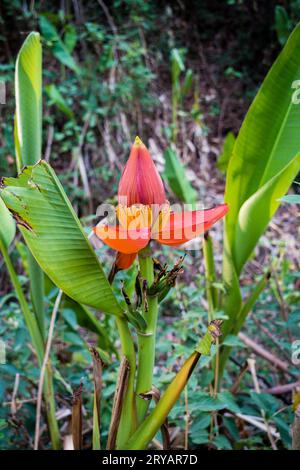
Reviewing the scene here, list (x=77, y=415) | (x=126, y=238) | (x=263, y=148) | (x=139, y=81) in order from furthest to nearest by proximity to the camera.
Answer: (x=139, y=81)
(x=263, y=148)
(x=77, y=415)
(x=126, y=238)

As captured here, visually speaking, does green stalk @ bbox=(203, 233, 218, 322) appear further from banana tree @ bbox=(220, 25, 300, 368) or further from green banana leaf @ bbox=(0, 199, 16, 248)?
green banana leaf @ bbox=(0, 199, 16, 248)

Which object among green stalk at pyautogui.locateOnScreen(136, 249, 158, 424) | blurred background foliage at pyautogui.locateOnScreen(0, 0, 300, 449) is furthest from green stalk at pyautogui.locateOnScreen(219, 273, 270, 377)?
blurred background foliage at pyautogui.locateOnScreen(0, 0, 300, 449)

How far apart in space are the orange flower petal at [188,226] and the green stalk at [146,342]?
0.04 m

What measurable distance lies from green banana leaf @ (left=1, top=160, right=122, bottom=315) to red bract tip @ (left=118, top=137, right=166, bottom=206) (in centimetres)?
7

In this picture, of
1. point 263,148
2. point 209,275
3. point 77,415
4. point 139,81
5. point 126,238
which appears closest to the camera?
point 126,238

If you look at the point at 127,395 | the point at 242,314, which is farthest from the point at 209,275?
the point at 127,395

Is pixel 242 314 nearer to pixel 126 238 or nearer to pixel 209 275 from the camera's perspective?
pixel 209 275

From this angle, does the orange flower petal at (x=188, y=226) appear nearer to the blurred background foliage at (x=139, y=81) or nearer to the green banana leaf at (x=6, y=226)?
the green banana leaf at (x=6, y=226)

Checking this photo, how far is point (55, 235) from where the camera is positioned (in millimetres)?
448

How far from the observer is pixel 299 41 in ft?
2.17

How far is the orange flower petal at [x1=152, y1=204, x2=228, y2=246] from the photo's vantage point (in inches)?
17.4

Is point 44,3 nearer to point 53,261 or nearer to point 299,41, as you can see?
point 299,41

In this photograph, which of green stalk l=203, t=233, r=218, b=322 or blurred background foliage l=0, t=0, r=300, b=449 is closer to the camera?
green stalk l=203, t=233, r=218, b=322

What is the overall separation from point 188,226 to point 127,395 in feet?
0.72
